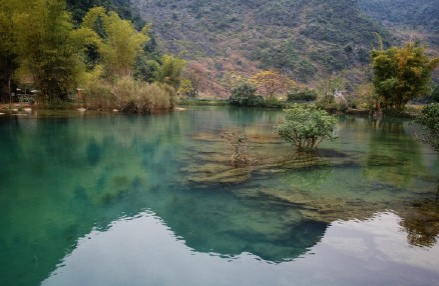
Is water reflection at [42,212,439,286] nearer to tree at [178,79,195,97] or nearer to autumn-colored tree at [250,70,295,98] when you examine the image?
tree at [178,79,195,97]

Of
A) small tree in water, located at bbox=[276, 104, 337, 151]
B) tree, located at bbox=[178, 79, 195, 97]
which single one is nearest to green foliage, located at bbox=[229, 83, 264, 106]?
tree, located at bbox=[178, 79, 195, 97]

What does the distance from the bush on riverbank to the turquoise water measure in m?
16.1

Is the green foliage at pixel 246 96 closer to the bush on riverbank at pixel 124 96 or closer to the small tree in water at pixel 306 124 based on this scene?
the bush on riverbank at pixel 124 96

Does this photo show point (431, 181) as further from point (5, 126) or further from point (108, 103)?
point (108, 103)

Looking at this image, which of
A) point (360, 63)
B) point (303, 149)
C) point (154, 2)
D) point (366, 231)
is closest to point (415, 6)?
point (360, 63)

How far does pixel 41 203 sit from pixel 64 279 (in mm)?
3115

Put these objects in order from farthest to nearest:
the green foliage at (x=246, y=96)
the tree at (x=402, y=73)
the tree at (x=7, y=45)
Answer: the green foliage at (x=246, y=96), the tree at (x=402, y=73), the tree at (x=7, y=45)

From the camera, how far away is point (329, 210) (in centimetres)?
758

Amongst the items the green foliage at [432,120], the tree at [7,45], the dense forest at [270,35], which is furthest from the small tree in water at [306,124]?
the dense forest at [270,35]

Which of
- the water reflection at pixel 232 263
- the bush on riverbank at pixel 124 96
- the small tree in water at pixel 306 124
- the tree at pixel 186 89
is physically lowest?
the water reflection at pixel 232 263

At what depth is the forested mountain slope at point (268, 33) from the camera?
73000mm

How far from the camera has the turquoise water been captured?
17.1 ft

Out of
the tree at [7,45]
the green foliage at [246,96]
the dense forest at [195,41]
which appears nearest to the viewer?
the tree at [7,45]

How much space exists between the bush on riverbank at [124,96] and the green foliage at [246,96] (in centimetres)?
1707
